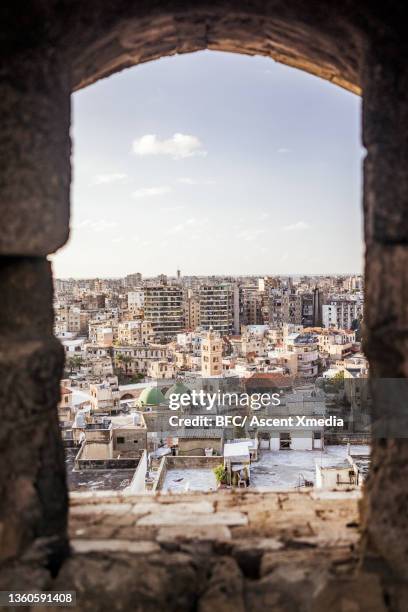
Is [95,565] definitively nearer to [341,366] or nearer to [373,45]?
[373,45]

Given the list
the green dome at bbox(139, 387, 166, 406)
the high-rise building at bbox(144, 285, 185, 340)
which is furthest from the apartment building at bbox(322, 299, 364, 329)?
the green dome at bbox(139, 387, 166, 406)

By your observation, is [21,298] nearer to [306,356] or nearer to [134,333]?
[306,356]

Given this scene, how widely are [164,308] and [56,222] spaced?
69745 millimetres

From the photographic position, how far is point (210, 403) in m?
33.2

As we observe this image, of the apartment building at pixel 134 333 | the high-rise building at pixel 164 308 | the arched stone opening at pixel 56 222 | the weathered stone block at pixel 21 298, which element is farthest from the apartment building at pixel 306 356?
the weathered stone block at pixel 21 298

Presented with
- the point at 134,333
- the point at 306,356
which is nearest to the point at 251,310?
the point at 134,333

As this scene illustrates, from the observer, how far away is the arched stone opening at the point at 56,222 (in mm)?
2258

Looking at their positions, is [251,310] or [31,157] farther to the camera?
[251,310]

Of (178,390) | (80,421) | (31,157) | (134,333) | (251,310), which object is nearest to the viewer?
(31,157)

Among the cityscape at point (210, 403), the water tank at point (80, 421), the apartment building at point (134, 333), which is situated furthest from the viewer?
the apartment building at point (134, 333)

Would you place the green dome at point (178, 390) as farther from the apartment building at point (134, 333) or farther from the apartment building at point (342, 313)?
the apartment building at point (342, 313)

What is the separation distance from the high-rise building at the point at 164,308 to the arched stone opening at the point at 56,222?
68.0 m

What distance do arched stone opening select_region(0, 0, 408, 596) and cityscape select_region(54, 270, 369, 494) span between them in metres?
0.26

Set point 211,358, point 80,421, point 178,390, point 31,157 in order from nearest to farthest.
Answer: point 31,157
point 80,421
point 178,390
point 211,358
